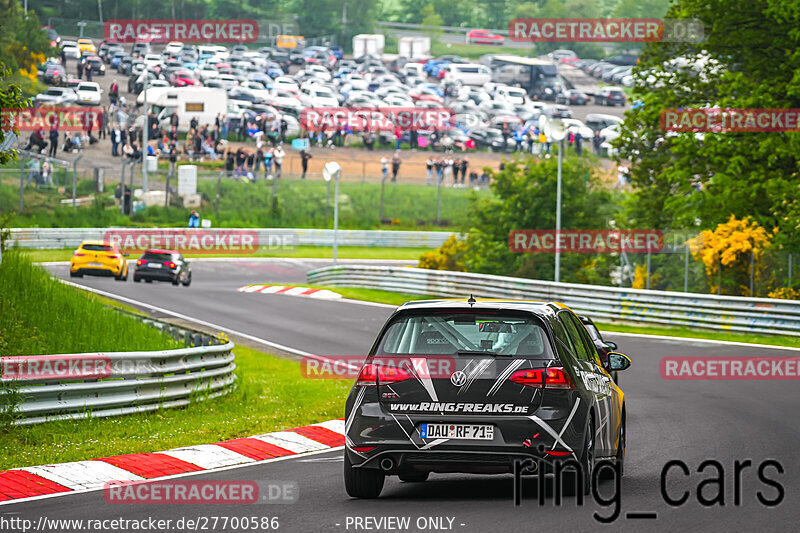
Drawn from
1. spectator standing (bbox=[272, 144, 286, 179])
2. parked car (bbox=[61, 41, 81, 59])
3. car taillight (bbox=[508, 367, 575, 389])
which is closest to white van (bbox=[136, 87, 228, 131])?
spectator standing (bbox=[272, 144, 286, 179])

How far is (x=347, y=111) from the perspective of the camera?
79188mm

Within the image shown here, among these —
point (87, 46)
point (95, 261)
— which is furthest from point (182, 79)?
point (95, 261)

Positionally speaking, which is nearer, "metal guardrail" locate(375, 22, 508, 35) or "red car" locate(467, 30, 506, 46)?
"red car" locate(467, 30, 506, 46)

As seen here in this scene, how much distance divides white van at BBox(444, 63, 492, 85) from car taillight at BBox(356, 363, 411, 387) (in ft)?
299

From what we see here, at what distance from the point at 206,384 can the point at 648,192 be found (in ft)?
82.4

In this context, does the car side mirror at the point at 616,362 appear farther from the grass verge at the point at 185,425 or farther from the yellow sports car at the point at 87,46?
the yellow sports car at the point at 87,46

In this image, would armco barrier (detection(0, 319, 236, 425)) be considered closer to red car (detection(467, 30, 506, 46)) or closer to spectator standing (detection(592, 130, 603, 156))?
spectator standing (detection(592, 130, 603, 156))

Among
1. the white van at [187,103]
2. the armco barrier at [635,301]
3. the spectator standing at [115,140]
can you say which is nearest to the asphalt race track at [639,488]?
the armco barrier at [635,301]

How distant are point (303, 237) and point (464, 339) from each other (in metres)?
53.9

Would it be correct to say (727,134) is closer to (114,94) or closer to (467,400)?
(467,400)

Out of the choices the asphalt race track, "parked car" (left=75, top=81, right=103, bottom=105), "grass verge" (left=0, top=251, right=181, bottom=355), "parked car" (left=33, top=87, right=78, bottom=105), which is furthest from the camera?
"parked car" (left=75, top=81, right=103, bottom=105)

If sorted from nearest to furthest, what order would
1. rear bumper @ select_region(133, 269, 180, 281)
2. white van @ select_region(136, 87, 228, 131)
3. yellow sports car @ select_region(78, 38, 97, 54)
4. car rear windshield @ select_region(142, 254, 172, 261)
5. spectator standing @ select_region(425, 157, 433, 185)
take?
rear bumper @ select_region(133, 269, 180, 281)
car rear windshield @ select_region(142, 254, 172, 261)
spectator standing @ select_region(425, 157, 433, 185)
white van @ select_region(136, 87, 228, 131)
yellow sports car @ select_region(78, 38, 97, 54)

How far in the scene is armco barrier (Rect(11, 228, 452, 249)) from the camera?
53.4m

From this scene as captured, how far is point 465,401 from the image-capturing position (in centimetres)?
858
